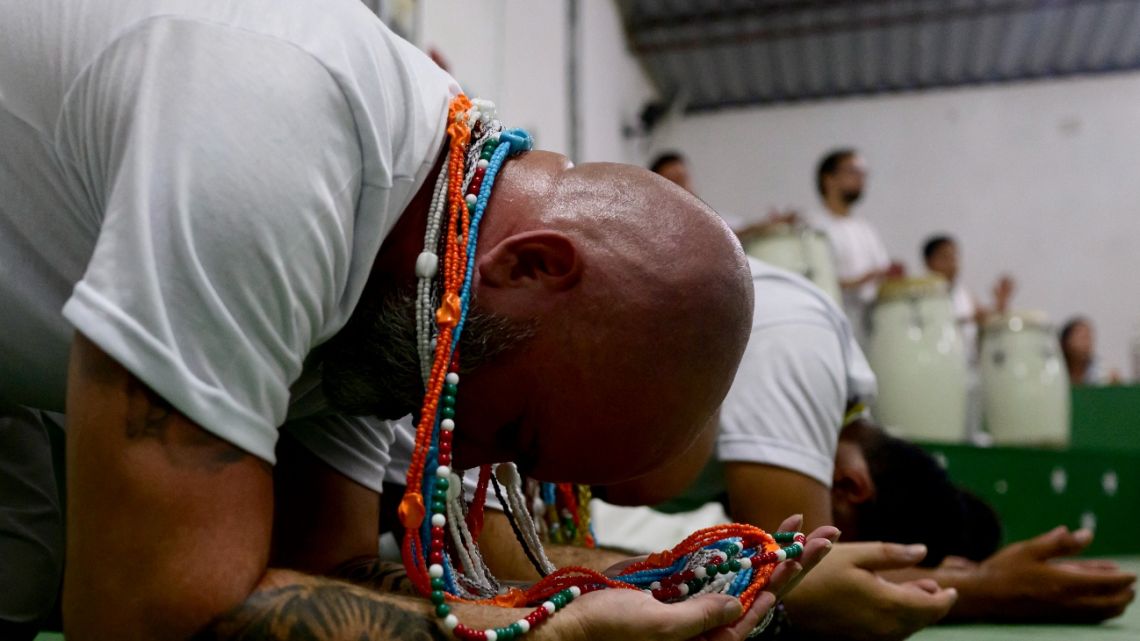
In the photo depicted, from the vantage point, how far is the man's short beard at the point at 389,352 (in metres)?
0.76


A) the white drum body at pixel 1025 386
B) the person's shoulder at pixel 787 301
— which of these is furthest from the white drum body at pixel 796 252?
the person's shoulder at pixel 787 301

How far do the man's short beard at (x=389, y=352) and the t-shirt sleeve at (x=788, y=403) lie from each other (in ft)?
1.69

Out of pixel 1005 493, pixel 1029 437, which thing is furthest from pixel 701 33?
pixel 1005 493

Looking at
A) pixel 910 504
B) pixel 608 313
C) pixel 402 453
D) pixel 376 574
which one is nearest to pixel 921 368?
pixel 910 504

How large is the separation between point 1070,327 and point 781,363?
550cm

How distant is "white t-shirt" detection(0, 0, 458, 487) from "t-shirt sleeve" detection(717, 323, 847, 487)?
64 cm

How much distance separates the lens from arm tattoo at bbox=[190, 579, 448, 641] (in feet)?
2.12

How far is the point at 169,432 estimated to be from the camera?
2.06 ft

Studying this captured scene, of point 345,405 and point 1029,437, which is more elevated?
point 345,405

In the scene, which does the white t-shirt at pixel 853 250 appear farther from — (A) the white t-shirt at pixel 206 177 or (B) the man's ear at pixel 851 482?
(A) the white t-shirt at pixel 206 177

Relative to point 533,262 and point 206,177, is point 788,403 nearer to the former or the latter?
point 533,262

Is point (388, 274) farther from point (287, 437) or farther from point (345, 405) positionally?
point (287, 437)

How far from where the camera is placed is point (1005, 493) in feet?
9.87

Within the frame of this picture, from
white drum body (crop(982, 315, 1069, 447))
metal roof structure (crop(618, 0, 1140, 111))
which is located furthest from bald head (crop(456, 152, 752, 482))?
metal roof structure (crop(618, 0, 1140, 111))
